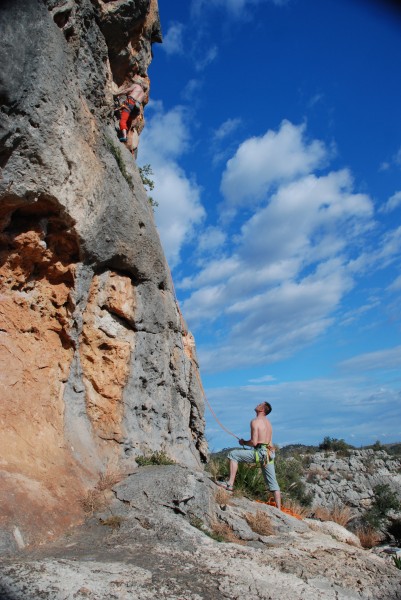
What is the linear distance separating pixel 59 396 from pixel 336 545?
200 inches

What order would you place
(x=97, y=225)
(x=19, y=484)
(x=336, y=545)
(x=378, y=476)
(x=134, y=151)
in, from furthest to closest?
(x=378, y=476) → (x=134, y=151) → (x=97, y=225) → (x=336, y=545) → (x=19, y=484)

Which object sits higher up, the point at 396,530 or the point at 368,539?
the point at 396,530

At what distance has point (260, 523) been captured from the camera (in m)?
7.98

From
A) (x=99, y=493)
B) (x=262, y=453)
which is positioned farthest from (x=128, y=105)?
(x=99, y=493)

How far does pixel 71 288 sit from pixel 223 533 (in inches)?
189

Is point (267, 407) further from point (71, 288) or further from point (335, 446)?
point (335, 446)

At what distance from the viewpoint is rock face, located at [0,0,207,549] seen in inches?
274

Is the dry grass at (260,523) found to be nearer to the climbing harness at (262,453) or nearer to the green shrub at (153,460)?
the climbing harness at (262,453)

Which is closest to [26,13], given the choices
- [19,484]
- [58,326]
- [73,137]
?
[73,137]

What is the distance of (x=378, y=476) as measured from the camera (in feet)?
89.3

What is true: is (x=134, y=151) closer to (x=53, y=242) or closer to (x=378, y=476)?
(x=53, y=242)

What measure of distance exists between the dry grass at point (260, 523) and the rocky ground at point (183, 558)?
1.7 inches

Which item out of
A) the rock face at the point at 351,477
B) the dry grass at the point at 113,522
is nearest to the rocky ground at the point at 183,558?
the dry grass at the point at 113,522

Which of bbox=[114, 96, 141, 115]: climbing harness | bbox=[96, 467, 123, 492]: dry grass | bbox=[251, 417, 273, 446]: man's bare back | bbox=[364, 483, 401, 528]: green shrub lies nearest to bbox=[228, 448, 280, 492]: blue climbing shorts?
bbox=[251, 417, 273, 446]: man's bare back
